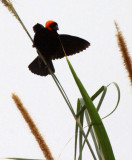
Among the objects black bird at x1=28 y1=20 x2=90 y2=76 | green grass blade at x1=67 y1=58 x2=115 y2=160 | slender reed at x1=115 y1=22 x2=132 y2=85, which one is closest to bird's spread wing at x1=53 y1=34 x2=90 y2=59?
black bird at x1=28 y1=20 x2=90 y2=76

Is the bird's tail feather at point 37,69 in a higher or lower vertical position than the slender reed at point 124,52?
higher

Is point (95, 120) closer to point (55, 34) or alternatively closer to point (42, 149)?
point (42, 149)

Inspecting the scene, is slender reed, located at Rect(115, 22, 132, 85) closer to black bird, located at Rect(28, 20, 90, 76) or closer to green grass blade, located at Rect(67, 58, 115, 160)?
green grass blade, located at Rect(67, 58, 115, 160)

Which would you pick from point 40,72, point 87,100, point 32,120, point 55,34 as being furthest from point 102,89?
point 40,72

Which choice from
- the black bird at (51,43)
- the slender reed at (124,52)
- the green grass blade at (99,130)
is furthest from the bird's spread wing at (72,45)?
the green grass blade at (99,130)

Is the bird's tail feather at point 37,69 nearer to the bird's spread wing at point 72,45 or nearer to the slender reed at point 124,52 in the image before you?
the bird's spread wing at point 72,45

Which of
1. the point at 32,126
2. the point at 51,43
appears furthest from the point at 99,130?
the point at 51,43

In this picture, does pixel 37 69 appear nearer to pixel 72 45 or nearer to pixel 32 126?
pixel 72 45
